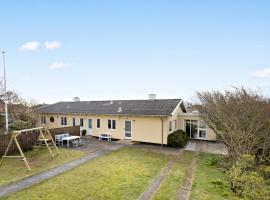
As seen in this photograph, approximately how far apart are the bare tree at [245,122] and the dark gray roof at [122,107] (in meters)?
5.99

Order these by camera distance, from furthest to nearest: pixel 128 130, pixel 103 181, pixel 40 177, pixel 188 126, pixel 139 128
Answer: pixel 188 126
pixel 128 130
pixel 139 128
pixel 40 177
pixel 103 181

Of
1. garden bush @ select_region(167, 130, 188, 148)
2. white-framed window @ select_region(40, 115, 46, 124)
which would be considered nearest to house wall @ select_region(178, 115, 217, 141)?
garden bush @ select_region(167, 130, 188, 148)

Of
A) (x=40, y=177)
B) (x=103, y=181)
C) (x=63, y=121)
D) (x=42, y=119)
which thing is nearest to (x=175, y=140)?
(x=103, y=181)

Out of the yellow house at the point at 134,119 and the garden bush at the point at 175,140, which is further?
the yellow house at the point at 134,119

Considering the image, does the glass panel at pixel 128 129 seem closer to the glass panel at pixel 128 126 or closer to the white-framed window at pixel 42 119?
the glass panel at pixel 128 126

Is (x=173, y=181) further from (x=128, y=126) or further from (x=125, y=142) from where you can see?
(x=128, y=126)

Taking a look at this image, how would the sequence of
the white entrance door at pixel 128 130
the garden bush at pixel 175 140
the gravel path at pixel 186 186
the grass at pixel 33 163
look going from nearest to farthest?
1. the gravel path at pixel 186 186
2. the grass at pixel 33 163
3. the garden bush at pixel 175 140
4. the white entrance door at pixel 128 130

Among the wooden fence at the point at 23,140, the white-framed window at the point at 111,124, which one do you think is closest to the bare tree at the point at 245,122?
the white-framed window at the point at 111,124

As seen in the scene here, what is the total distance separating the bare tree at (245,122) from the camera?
11490mm

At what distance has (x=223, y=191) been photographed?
8875 millimetres

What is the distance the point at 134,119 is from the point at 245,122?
10.5 metres

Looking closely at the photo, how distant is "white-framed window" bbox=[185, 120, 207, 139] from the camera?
21.9 m

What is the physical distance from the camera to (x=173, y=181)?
959 centimetres

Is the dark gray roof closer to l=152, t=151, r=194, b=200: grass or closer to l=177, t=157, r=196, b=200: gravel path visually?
l=152, t=151, r=194, b=200: grass
